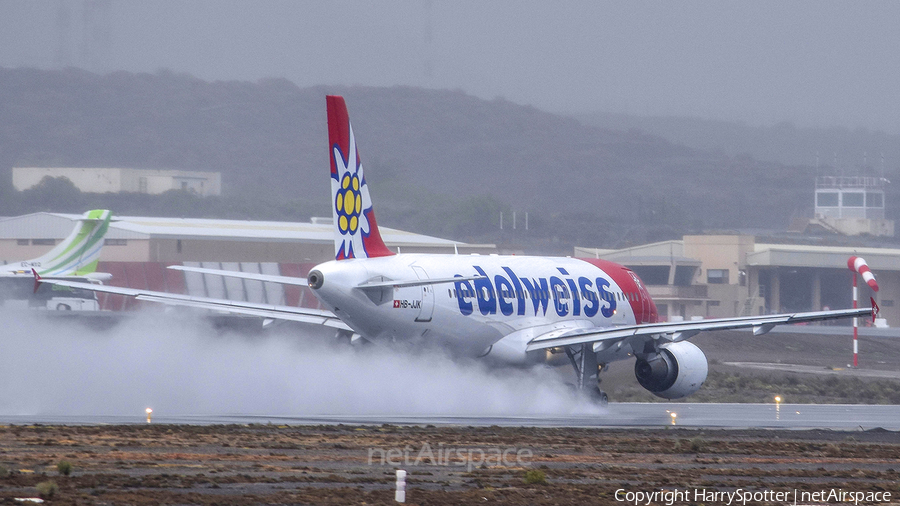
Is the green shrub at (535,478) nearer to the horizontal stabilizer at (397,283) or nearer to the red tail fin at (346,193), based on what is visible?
the horizontal stabilizer at (397,283)

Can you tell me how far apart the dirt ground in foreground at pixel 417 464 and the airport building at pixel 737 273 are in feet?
228

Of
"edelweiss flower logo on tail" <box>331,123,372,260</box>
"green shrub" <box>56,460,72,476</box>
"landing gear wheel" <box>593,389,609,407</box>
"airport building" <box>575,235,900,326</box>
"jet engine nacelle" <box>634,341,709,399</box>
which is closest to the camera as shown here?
"green shrub" <box>56,460,72,476</box>

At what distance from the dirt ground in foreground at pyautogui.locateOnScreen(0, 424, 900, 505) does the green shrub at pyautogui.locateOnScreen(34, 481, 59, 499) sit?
10 centimetres

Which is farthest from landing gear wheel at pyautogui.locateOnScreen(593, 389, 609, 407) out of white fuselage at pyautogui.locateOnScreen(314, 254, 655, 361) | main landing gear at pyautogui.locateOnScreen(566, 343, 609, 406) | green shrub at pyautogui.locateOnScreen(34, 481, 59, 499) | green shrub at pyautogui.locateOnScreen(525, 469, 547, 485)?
green shrub at pyautogui.locateOnScreen(34, 481, 59, 499)

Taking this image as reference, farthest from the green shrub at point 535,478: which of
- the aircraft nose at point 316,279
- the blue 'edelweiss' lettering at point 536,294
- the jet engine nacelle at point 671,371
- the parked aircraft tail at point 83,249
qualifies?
the parked aircraft tail at point 83,249

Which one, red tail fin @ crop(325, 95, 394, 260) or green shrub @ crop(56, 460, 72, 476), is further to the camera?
red tail fin @ crop(325, 95, 394, 260)

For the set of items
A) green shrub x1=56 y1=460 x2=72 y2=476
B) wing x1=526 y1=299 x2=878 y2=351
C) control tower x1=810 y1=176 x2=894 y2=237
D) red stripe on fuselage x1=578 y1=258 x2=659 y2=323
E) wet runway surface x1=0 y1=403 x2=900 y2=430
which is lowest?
green shrub x1=56 y1=460 x2=72 y2=476

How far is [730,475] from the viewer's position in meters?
17.8

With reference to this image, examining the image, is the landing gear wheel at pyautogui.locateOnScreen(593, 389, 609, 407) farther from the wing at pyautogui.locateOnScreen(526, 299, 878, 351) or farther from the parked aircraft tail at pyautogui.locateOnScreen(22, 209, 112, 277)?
the parked aircraft tail at pyautogui.locateOnScreen(22, 209, 112, 277)

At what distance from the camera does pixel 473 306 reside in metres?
30.5

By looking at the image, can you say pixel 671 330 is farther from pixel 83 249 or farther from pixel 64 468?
pixel 83 249

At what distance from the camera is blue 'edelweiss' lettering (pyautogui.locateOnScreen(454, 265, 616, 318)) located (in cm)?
3073

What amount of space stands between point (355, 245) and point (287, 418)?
4.73m

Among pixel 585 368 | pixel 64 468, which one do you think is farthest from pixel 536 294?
pixel 64 468
